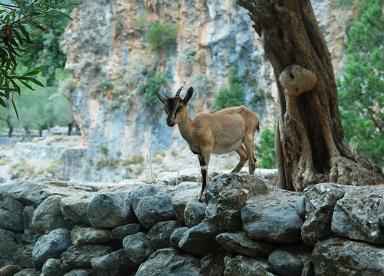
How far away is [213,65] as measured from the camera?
28.7 metres

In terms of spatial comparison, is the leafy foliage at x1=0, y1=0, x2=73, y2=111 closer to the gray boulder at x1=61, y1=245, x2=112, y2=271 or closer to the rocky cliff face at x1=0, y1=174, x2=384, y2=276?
the rocky cliff face at x1=0, y1=174, x2=384, y2=276

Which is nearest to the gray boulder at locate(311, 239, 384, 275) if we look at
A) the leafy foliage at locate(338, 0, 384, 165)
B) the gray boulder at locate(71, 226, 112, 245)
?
the gray boulder at locate(71, 226, 112, 245)

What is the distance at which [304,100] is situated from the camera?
23.0 feet

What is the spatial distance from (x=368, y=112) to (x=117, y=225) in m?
6.97

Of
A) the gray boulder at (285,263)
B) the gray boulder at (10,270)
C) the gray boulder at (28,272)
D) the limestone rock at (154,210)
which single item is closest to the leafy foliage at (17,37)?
the gray boulder at (285,263)

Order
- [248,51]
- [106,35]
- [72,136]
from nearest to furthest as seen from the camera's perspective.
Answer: [248,51], [106,35], [72,136]

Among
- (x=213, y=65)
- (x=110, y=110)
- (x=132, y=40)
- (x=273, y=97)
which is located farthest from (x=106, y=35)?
(x=273, y=97)

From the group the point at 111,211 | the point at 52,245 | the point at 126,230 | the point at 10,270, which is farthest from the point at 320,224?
the point at 10,270

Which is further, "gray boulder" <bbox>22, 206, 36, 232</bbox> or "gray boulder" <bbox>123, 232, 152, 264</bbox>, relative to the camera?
"gray boulder" <bbox>22, 206, 36, 232</bbox>

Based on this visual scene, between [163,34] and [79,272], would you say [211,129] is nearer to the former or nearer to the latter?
[79,272]

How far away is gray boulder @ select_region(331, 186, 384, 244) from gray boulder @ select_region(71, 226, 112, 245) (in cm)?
323

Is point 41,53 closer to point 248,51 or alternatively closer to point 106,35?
point 106,35

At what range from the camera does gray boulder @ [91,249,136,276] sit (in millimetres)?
6668

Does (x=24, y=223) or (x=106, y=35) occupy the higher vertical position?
(x=106, y=35)
